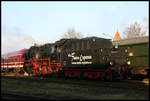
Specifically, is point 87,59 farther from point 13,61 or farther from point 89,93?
point 13,61

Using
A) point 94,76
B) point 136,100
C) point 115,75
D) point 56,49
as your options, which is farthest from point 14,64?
point 136,100

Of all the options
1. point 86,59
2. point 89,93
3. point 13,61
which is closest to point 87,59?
point 86,59

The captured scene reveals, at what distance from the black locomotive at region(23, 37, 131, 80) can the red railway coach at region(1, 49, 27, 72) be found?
5597mm

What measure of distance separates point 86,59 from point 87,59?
95 mm

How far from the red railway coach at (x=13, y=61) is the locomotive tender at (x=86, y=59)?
17.9 feet

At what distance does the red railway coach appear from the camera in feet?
72.8

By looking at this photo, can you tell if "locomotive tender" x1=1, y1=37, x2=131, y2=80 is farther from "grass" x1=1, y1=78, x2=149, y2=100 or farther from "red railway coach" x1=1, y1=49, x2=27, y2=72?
"red railway coach" x1=1, y1=49, x2=27, y2=72

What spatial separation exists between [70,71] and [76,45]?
2.38 metres

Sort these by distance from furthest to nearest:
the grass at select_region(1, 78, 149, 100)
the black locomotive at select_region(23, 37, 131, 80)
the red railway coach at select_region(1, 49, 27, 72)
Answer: the red railway coach at select_region(1, 49, 27, 72) < the black locomotive at select_region(23, 37, 131, 80) < the grass at select_region(1, 78, 149, 100)

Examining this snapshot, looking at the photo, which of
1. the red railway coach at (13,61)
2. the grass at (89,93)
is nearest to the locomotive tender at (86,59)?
the grass at (89,93)

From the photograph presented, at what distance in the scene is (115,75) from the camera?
12.8m

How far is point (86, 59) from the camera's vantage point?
1384cm

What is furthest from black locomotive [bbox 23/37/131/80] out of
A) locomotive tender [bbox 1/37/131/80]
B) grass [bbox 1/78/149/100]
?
grass [bbox 1/78/149/100]

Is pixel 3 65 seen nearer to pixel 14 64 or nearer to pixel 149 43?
pixel 14 64
